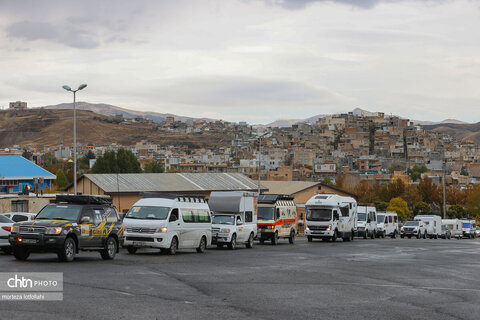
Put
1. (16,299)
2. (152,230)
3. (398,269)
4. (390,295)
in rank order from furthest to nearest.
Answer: (152,230) → (398,269) → (390,295) → (16,299)

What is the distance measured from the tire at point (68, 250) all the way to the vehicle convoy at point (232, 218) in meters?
13.6

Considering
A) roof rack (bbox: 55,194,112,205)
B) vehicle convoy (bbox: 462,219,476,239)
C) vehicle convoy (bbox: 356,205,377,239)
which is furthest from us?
vehicle convoy (bbox: 462,219,476,239)

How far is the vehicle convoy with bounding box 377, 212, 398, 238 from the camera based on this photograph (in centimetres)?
6662

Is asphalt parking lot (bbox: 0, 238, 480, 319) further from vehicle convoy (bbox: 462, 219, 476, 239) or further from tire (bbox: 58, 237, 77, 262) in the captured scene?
vehicle convoy (bbox: 462, 219, 476, 239)

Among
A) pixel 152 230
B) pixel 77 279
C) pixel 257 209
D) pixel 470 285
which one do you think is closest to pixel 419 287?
pixel 470 285

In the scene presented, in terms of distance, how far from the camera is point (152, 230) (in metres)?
28.8

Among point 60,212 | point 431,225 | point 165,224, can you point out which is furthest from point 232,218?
point 431,225

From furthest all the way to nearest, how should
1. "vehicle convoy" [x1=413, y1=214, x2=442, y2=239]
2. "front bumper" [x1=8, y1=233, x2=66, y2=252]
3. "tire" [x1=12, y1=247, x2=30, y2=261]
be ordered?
"vehicle convoy" [x1=413, y1=214, x2=442, y2=239]
"tire" [x1=12, y1=247, x2=30, y2=261]
"front bumper" [x1=8, y1=233, x2=66, y2=252]

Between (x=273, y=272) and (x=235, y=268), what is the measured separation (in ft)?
5.27

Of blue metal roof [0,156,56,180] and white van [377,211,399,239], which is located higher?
blue metal roof [0,156,56,180]

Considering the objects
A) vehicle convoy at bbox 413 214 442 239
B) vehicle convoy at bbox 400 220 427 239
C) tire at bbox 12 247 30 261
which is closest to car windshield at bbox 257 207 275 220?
tire at bbox 12 247 30 261

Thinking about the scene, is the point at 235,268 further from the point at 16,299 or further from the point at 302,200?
the point at 302,200

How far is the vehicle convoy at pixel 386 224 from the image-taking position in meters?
66.6

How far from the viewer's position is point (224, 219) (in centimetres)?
3691
